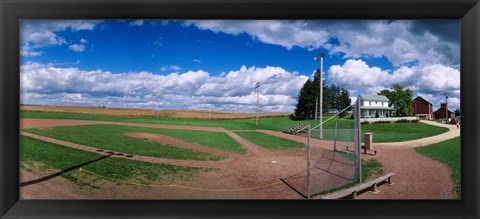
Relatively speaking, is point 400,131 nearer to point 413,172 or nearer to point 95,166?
point 413,172

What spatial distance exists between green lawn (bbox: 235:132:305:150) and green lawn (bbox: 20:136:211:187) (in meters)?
2.71

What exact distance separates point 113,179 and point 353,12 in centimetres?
319

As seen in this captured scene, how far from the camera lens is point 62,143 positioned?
482 cm

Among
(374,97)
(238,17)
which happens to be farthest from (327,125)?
(238,17)

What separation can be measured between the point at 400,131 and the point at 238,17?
5141 mm

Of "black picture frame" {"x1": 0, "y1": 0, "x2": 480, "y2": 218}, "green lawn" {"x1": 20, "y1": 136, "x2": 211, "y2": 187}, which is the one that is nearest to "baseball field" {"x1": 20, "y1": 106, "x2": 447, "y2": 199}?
"green lawn" {"x1": 20, "y1": 136, "x2": 211, "y2": 187}

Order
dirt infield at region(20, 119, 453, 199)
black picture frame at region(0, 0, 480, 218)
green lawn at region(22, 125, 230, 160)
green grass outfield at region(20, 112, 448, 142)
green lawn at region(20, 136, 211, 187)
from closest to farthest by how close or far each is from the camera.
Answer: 1. black picture frame at region(0, 0, 480, 218)
2. dirt infield at region(20, 119, 453, 199)
3. green lawn at region(20, 136, 211, 187)
4. green grass outfield at region(20, 112, 448, 142)
5. green lawn at region(22, 125, 230, 160)

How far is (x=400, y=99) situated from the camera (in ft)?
12.5

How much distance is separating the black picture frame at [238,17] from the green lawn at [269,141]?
15.6ft

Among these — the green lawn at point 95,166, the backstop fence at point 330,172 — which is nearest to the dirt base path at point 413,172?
the backstop fence at point 330,172

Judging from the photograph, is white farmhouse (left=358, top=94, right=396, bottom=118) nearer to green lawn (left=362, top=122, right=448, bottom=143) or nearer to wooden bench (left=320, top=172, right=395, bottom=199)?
green lawn (left=362, top=122, right=448, bottom=143)

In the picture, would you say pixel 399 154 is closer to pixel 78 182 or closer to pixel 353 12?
pixel 353 12

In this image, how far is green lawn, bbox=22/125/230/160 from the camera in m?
5.16
